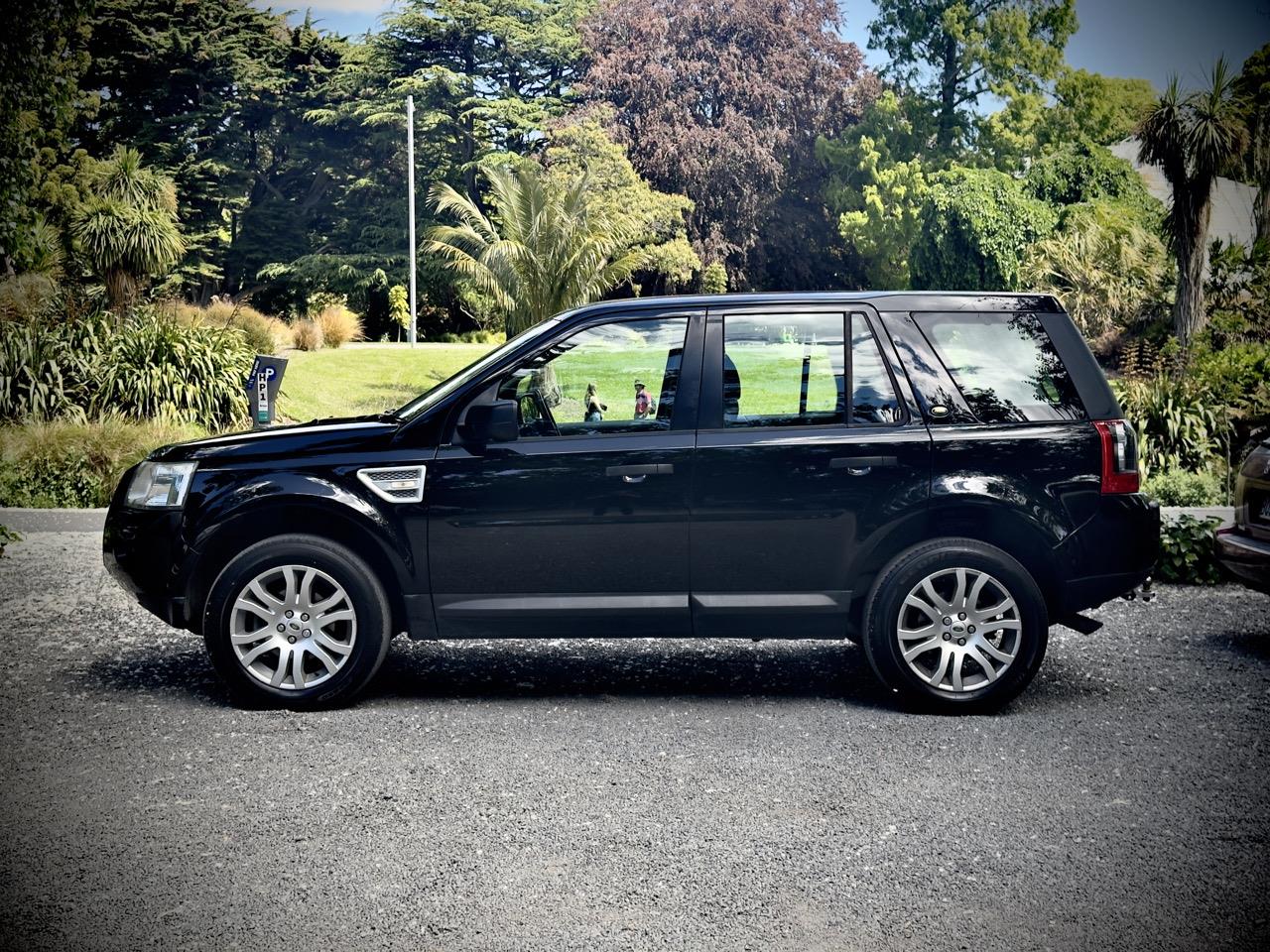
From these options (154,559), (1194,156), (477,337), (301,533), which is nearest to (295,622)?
(301,533)

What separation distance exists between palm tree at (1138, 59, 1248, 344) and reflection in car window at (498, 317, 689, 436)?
1415cm

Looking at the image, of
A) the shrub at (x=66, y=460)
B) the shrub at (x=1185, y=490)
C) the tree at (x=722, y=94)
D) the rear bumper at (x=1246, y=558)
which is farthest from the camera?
the tree at (x=722, y=94)

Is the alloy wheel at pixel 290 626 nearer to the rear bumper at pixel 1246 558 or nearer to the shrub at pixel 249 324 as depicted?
the rear bumper at pixel 1246 558

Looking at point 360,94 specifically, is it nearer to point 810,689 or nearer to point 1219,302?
point 1219,302

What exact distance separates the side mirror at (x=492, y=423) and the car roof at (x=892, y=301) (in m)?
0.64

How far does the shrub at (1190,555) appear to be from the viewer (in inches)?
350

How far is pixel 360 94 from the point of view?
5031cm

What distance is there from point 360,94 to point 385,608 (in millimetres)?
48311

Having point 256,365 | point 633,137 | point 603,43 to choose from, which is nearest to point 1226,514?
point 256,365

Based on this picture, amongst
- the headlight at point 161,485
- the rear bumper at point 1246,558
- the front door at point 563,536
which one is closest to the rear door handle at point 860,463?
the front door at point 563,536

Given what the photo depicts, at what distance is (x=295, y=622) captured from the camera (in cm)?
577

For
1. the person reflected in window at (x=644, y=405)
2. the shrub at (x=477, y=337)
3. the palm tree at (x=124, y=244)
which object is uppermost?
the palm tree at (x=124, y=244)

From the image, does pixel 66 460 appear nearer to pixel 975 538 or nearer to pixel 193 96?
pixel 975 538

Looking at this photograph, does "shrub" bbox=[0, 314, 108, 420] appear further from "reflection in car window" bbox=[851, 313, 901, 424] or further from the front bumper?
"reflection in car window" bbox=[851, 313, 901, 424]
